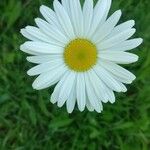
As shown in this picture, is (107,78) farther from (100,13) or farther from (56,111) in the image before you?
(56,111)

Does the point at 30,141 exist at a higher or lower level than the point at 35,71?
lower

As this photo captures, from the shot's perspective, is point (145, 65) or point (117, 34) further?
point (145, 65)

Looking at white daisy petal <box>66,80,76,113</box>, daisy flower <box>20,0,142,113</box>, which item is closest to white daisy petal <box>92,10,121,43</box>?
daisy flower <box>20,0,142,113</box>

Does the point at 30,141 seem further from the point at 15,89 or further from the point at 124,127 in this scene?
the point at 124,127

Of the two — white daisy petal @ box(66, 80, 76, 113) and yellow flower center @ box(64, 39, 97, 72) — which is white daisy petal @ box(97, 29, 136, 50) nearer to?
yellow flower center @ box(64, 39, 97, 72)

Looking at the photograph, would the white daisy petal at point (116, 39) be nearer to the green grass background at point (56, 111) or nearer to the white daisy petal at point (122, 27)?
the white daisy petal at point (122, 27)

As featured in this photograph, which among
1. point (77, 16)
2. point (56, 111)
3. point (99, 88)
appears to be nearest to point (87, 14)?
point (77, 16)

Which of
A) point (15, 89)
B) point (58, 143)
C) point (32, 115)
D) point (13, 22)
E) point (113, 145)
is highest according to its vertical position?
point (13, 22)

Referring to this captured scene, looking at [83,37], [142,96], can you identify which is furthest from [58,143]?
[83,37]
